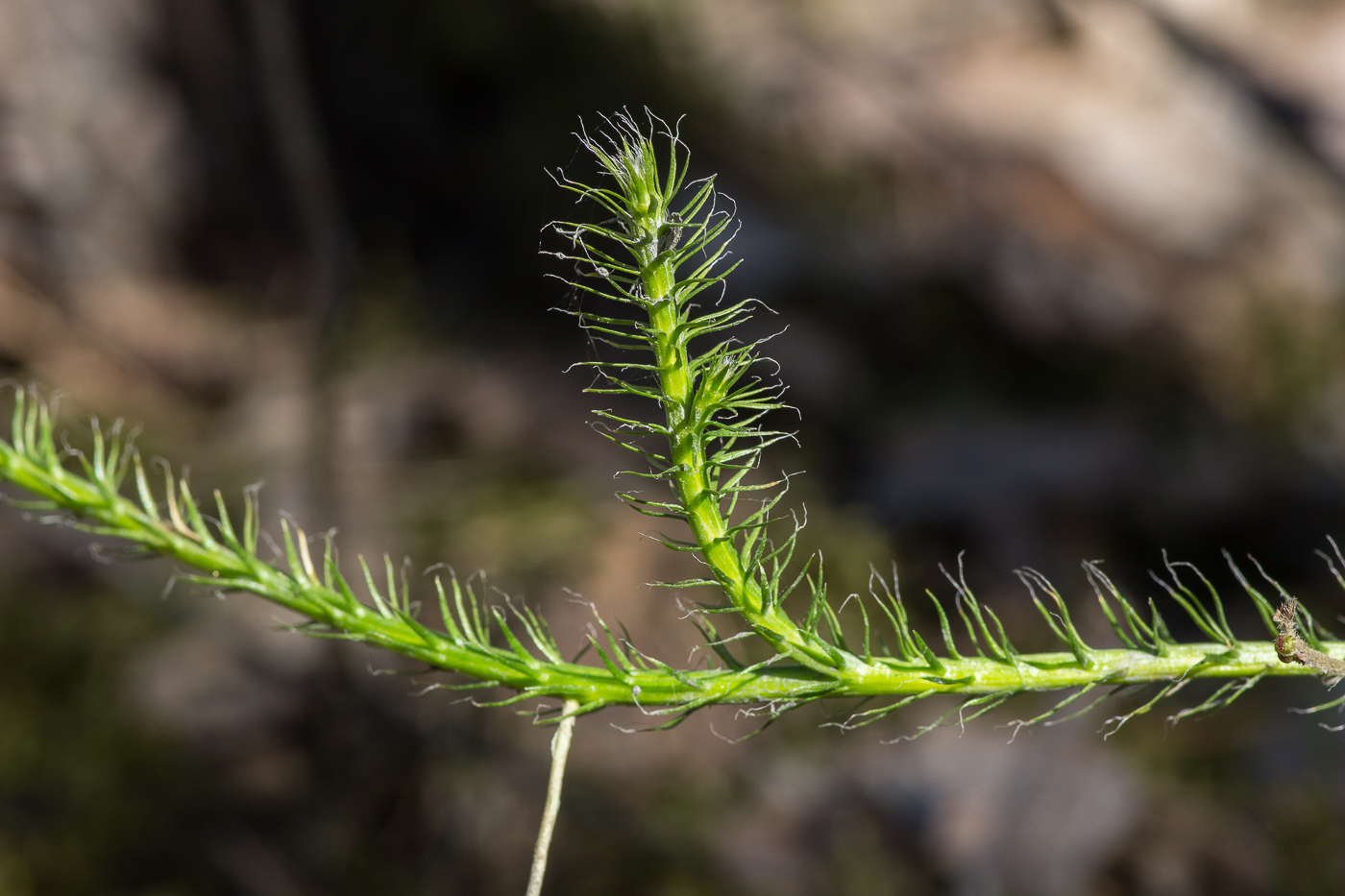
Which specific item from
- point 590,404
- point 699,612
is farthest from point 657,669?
point 590,404

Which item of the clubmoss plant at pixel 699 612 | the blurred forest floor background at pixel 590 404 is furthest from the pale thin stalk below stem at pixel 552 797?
the blurred forest floor background at pixel 590 404

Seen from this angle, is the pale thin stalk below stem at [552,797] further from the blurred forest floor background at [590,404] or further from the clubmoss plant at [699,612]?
the blurred forest floor background at [590,404]

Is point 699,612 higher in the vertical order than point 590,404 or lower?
lower

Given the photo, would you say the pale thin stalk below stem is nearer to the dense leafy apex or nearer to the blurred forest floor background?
the dense leafy apex

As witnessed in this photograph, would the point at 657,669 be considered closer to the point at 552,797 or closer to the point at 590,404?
the point at 552,797

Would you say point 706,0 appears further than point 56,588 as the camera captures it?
Yes

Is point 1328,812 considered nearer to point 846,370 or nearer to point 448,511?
point 846,370

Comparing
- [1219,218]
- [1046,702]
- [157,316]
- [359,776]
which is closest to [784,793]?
[1046,702]

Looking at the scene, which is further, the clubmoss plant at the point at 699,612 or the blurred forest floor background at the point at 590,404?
the blurred forest floor background at the point at 590,404
